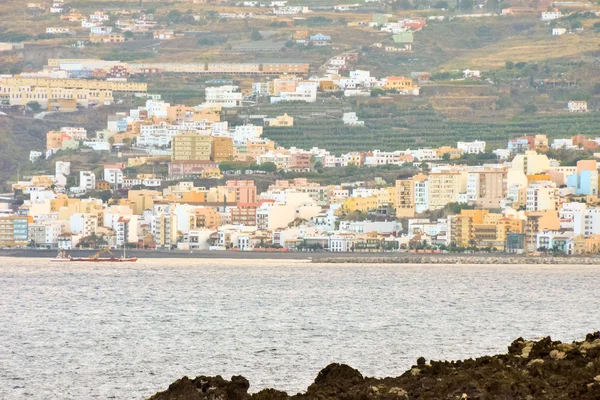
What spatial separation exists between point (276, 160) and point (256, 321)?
76888mm

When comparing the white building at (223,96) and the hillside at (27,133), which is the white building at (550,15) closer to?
the white building at (223,96)

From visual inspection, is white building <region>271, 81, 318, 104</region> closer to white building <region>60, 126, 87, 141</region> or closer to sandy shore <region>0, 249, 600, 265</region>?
white building <region>60, 126, 87, 141</region>

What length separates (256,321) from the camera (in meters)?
45.0

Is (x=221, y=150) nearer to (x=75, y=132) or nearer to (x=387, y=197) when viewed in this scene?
(x=75, y=132)

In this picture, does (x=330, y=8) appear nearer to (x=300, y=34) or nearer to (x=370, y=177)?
(x=300, y=34)

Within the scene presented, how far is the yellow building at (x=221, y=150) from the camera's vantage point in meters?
125

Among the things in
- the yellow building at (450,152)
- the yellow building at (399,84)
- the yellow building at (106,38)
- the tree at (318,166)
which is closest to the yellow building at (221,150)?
the tree at (318,166)

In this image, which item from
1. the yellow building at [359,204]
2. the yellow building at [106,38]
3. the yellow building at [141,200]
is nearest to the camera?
the yellow building at [359,204]

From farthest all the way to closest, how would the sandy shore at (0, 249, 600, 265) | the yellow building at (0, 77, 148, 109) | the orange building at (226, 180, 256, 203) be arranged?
the yellow building at (0, 77, 148, 109) < the orange building at (226, 180, 256, 203) < the sandy shore at (0, 249, 600, 265)

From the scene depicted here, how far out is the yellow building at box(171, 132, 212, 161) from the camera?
123125 mm

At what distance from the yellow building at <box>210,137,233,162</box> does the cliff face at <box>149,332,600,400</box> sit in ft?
339

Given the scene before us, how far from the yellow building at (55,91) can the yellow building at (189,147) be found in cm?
2157

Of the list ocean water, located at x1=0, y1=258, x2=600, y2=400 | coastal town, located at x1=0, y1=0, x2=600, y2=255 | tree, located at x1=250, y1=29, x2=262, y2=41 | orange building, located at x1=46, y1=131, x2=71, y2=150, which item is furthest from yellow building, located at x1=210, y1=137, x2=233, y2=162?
ocean water, located at x1=0, y1=258, x2=600, y2=400

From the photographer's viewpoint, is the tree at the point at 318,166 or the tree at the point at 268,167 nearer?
the tree at the point at 268,167
